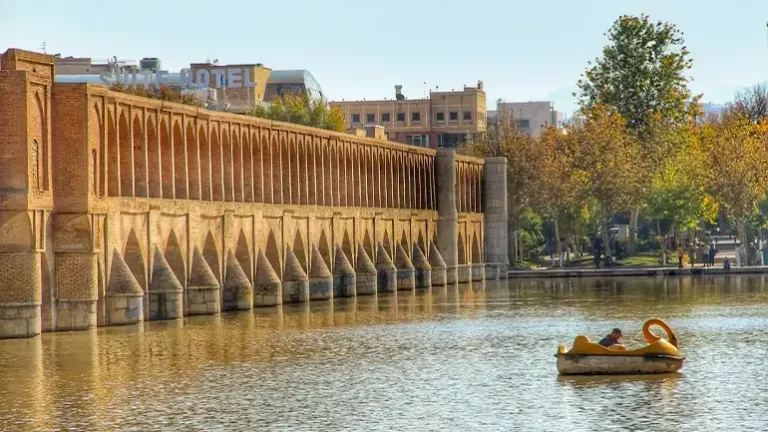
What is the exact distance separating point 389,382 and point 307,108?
369 feet

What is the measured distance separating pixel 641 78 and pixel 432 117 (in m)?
61.8

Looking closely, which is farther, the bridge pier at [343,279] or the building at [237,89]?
the building at [237,89]

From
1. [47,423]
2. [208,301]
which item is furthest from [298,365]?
[208,301]

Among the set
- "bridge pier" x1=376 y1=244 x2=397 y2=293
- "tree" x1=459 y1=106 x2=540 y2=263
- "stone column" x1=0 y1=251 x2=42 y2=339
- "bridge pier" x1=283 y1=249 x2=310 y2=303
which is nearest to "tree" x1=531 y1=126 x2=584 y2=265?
"tree" x1=459 y1=106 x2=540 y2=263

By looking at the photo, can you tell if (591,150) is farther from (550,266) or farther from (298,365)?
(298,365)

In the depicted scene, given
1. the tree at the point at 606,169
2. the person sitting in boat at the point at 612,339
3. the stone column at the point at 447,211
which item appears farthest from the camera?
the tree at the point at 606,169

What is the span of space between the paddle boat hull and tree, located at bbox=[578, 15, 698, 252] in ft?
306

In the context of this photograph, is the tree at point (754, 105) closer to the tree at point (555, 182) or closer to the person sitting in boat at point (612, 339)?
the tree at point (555, 182)

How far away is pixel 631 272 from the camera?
365 ft

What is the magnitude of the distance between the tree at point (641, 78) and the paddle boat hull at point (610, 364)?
93.4 m

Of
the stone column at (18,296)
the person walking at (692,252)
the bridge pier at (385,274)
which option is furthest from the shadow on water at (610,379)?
the person walking at (692,252)

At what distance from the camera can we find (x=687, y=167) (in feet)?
408

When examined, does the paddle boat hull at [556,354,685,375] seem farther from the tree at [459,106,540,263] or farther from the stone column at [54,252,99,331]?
the tree at [459,106,540,263]

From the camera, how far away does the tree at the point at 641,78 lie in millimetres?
134000
